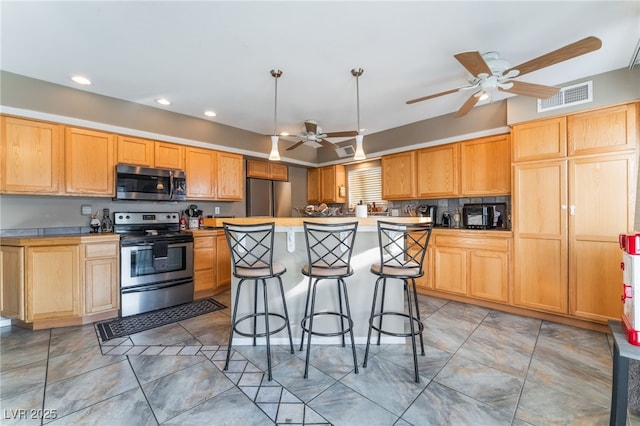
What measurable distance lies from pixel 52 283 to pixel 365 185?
478cm

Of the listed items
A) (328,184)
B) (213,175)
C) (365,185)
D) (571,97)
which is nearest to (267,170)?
(213,175)

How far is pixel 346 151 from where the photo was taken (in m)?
5.41

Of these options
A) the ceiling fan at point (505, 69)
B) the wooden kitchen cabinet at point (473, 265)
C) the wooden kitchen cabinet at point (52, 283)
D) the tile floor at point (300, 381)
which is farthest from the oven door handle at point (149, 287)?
the ceiling fan at point (505, 69)

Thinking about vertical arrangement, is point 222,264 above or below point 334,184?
below

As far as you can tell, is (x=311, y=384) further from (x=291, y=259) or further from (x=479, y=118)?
(x=479, y=118)

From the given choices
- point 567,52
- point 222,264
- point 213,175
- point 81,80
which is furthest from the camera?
point 213,175

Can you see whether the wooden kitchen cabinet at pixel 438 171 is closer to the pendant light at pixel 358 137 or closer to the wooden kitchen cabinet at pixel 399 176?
the wooden kitchen cabinet at pixel 399 176

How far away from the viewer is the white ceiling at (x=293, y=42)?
6.55ft

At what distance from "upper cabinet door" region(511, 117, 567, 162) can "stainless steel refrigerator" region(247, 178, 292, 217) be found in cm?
383

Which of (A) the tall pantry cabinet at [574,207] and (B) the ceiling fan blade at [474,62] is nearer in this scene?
(B) the ceiling fan blade at [474,62]

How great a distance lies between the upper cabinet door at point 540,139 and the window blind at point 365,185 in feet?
7.64

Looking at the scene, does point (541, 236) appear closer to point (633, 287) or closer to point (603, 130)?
point (603, 130)

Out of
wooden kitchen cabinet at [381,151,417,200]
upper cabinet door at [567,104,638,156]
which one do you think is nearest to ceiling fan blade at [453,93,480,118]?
upper cabinet door at [567,104,638,156]

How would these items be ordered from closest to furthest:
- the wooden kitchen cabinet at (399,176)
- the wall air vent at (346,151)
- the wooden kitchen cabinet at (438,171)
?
the wooden kitchen cabinet at (438,171)
the wooden kitchen cabinet at (399,176)
the wall air vent at (346,151)
